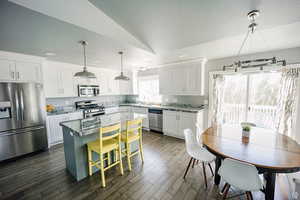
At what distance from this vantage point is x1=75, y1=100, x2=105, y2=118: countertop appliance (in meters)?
3.94

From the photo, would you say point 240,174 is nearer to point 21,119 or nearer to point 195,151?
point 195,151

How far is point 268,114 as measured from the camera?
122 inches

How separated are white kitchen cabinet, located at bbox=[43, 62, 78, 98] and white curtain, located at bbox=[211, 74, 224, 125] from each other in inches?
175

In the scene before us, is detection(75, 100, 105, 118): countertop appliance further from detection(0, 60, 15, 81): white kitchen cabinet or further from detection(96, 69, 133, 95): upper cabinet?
detection(0, 60, 15, 81): white kitchen cabinet

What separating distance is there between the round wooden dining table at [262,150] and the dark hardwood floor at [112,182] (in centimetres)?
51

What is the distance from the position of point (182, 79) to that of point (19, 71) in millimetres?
4179

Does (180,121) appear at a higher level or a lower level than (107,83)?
lower

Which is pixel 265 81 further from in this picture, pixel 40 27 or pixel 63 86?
pixel 63 86

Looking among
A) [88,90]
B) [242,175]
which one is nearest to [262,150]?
[242,175]

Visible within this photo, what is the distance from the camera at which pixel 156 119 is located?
4.24 metres

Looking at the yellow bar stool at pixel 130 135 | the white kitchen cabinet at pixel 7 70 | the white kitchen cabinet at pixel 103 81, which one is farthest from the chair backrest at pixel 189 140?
the white kitchen cabinet at pixel 7 70

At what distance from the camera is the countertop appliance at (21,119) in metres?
2.53

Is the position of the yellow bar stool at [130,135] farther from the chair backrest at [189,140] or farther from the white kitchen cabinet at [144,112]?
the white kitchen cabinet at [144,112]

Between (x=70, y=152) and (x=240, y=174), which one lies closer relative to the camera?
(x=240, y=174)
